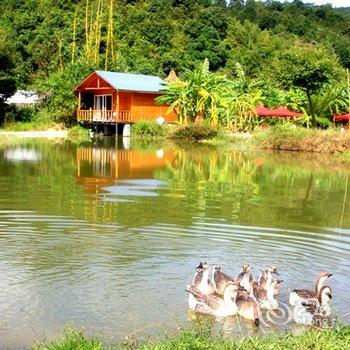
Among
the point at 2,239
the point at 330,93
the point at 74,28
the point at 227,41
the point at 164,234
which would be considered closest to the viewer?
the point at 2,239

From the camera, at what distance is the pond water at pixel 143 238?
7.59 metres

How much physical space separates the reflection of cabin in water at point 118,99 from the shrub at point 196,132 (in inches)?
241

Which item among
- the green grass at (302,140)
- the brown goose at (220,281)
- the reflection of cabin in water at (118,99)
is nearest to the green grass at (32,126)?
the reflection of cabin in water at (118,99)

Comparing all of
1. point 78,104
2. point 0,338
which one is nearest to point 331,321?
point 0,338

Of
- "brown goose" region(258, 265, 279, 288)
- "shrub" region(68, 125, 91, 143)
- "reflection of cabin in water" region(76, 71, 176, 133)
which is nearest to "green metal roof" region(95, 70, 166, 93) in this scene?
"reflection of cabin in water" region(76, 71, 176, 133)

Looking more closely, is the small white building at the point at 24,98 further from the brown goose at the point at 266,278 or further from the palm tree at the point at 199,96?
the brown goose at the point at 266,278

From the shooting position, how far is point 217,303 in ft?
25.3

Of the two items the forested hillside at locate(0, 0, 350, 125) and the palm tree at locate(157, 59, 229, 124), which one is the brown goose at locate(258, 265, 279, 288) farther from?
the forested hillside at locate(0, 0, 350, 125)

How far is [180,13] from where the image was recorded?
68688 millimetres

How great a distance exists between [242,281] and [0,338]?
317 cm

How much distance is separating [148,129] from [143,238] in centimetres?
3097

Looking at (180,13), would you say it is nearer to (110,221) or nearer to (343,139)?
(343,139)

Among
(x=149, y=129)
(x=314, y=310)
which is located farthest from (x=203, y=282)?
(x=149, y=129)

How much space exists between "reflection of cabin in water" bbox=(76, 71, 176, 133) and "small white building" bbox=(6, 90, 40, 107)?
4883mm
